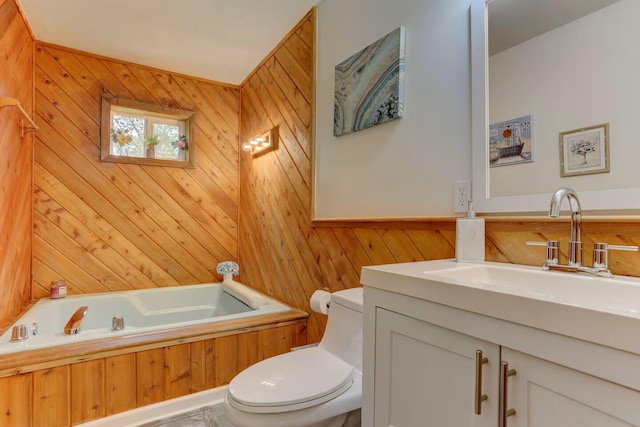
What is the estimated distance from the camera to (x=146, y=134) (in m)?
3.27

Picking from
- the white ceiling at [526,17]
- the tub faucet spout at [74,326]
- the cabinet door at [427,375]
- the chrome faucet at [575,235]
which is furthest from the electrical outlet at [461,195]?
the tub faucet spout at [74,326]

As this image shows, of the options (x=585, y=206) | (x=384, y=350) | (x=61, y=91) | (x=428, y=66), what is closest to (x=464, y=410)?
(x=384, y=350)

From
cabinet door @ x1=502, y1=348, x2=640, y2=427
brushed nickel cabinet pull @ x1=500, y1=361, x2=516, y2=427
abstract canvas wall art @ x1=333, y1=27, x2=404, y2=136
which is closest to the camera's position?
cabinet door @ x1=502, y1=348, x2=640, y2=427

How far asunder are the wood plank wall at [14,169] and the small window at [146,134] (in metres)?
0.55

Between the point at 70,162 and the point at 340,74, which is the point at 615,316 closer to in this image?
the point at 340,74

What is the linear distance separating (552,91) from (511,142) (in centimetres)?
19

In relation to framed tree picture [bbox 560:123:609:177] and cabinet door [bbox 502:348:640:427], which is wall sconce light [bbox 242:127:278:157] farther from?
cabinet door [bbox 502:348:640:427]

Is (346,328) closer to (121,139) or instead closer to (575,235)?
(575,235)

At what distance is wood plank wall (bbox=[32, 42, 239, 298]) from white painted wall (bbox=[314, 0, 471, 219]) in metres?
1.80

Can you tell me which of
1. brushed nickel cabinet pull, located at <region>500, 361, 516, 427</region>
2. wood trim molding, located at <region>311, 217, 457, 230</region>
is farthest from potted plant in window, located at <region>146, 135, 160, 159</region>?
brushed nickel cabinet pull, located at <region>500, 361, 516, 427</region>

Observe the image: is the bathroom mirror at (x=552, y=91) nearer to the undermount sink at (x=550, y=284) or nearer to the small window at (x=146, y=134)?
the undermount sink at (x=550, y=284)

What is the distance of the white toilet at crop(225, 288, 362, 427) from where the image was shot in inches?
44.9

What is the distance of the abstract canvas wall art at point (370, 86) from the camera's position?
156 cm

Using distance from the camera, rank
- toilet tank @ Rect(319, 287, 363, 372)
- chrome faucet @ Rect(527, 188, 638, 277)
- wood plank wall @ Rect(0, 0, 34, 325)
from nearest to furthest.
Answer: chrome faucet @ Rect(527, 188, 638, 277), toilet tank @ Rect(319, 287, 363, 372), wood plank wall @ Rect(0, 0, 34, 325)
